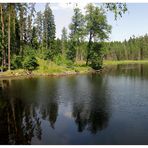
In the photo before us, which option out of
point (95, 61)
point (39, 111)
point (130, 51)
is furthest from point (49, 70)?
point (130, 51)

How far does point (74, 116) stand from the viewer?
21984mm

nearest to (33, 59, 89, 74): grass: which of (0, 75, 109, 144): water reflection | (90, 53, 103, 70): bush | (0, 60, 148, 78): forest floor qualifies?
(0, 60, 148, 78): forest floor

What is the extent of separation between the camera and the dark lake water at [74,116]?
16844 mm

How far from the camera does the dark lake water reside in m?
16.8

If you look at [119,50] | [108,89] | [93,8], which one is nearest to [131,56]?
[119,50]

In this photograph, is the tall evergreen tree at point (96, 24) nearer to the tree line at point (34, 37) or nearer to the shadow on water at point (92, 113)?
the tree line at point (34, 37)

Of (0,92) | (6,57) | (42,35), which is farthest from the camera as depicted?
(42,35)

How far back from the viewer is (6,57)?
54.8 m

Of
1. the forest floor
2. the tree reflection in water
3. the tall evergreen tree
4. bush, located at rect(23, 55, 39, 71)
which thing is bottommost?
the tree reflection in water

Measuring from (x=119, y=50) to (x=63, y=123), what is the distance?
143 meters

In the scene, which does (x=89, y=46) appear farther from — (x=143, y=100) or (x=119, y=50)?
(x=119, y=50)

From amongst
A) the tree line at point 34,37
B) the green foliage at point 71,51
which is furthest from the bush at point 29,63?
the green foliage at point 71,51

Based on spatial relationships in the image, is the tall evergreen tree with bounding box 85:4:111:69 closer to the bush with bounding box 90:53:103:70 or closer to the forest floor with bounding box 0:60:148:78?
the bush with bounding box 90:53:103:70

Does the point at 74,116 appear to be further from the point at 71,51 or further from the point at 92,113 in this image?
the point at 71,51
